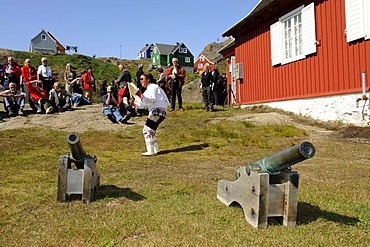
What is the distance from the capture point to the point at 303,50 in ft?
41.0

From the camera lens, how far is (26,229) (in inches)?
138

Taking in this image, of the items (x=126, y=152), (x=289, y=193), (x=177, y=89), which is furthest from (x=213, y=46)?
(x=289, y=193)

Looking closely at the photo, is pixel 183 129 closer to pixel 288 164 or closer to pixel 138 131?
pixel 138 131

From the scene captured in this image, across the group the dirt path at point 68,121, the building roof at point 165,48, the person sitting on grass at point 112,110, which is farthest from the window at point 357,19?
the building roof at point 165,48

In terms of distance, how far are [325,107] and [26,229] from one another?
10.1 m

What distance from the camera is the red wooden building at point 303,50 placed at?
10.3 meters

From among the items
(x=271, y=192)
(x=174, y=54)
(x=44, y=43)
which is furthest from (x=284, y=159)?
(x=44, y=43)

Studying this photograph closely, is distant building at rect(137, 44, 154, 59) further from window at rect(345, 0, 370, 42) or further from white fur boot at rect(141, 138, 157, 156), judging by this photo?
white fur boot at rect(141, 138, 157, 156)

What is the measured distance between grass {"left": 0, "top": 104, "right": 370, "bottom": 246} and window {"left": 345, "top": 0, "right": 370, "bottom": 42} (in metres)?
3.34

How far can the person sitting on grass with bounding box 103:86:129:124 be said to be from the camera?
12094 millimetres

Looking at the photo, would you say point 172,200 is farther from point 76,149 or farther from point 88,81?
point 88,81

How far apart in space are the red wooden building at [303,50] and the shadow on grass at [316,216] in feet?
24.0

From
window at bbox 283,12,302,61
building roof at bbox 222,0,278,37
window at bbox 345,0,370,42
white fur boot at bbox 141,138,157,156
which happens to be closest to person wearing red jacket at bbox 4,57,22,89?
white fur boot at bbox 141,138,157,156

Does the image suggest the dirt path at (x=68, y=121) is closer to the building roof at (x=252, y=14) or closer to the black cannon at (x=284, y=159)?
the building roof at (x=252, y=14)
